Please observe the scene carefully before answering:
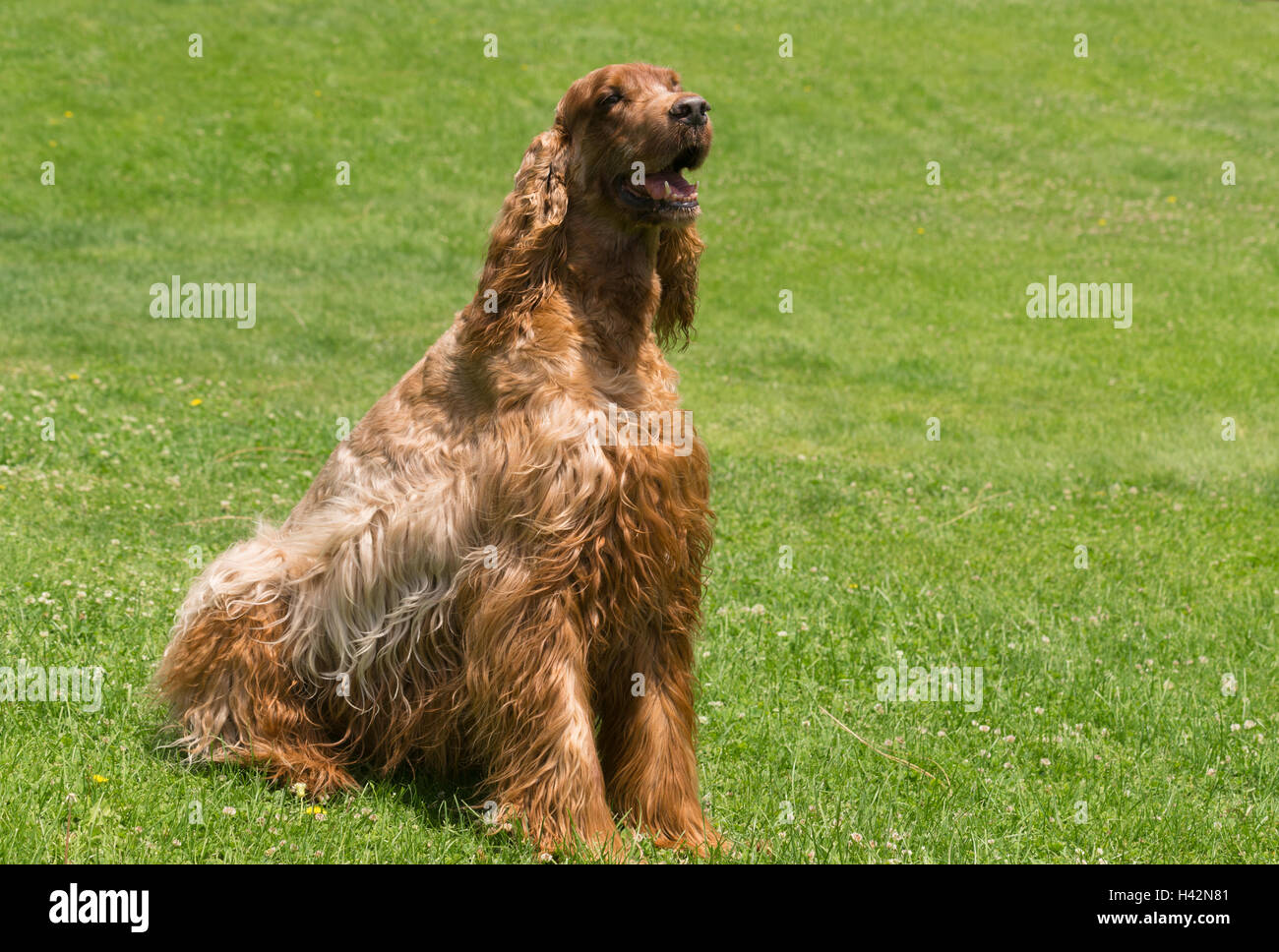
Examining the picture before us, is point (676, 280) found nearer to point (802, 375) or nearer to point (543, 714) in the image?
point (543, 714)

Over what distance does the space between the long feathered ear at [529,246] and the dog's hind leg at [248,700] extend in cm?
132

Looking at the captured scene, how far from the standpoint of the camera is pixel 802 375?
13570mm

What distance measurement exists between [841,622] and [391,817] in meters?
2.99

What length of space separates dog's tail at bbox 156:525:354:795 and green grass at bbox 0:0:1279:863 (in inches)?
5.5

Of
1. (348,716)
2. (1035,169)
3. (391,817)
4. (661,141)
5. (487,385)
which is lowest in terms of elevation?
(391,817)

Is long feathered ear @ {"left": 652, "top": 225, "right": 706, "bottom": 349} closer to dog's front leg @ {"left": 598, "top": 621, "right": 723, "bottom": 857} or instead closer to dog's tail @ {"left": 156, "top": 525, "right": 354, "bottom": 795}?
dog's front leg @ {"left": 598, "top": 621, "right": 723, "bottom": 857}

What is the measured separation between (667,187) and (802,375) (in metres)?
9.53

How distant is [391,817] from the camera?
4.34 meters

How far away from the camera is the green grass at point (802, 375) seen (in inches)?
192

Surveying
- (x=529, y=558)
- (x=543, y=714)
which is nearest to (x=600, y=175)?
(x=529, y=558)

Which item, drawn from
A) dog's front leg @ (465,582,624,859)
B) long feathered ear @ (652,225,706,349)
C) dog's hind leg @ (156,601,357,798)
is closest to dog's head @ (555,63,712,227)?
long feathered ear @ (652,225,706,349)

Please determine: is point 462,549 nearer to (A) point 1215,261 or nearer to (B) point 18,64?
(A) point 1215,261

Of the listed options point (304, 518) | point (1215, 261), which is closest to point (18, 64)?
point (1215, 261)

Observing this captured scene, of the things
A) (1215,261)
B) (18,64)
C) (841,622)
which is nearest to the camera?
(841,622)
